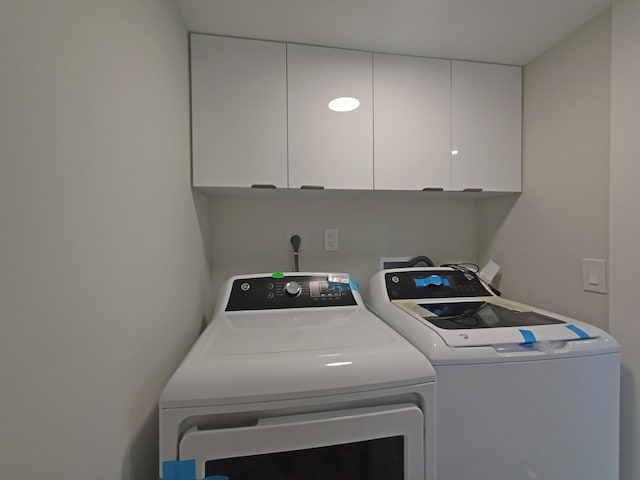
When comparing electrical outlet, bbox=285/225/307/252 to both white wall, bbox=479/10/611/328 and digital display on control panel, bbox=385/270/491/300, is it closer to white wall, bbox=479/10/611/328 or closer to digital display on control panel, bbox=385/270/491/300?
digital display on control panel, bbox=385/270/491/300

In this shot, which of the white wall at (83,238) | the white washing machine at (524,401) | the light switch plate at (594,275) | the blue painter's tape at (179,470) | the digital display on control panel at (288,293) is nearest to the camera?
the white wall at (83,238)

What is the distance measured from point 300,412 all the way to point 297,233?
0.98 metres

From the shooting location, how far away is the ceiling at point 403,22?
0.96 m

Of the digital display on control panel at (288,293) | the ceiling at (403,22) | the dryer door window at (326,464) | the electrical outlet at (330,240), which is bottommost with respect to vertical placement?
the dryer door window at (326,464)

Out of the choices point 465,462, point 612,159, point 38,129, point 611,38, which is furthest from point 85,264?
point 611,38

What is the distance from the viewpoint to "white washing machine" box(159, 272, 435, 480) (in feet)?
1.76

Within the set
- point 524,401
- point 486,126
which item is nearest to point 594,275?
point 524,401

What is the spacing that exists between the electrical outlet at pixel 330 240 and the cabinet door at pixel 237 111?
48cm

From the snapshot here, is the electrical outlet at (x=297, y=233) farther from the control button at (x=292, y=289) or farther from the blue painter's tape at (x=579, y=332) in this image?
the blue painter's tape at (x=579, y=332)

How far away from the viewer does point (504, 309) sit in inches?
42.8

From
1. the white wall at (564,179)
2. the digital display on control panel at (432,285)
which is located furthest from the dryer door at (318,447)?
the white wall at (564,179)

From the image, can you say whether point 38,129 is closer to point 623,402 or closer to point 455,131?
point 455,131

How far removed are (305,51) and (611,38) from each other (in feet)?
3.76

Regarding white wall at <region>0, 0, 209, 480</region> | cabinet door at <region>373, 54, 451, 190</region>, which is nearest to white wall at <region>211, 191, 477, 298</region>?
cabinet door at <region>373, 54, 451, 190</region>
